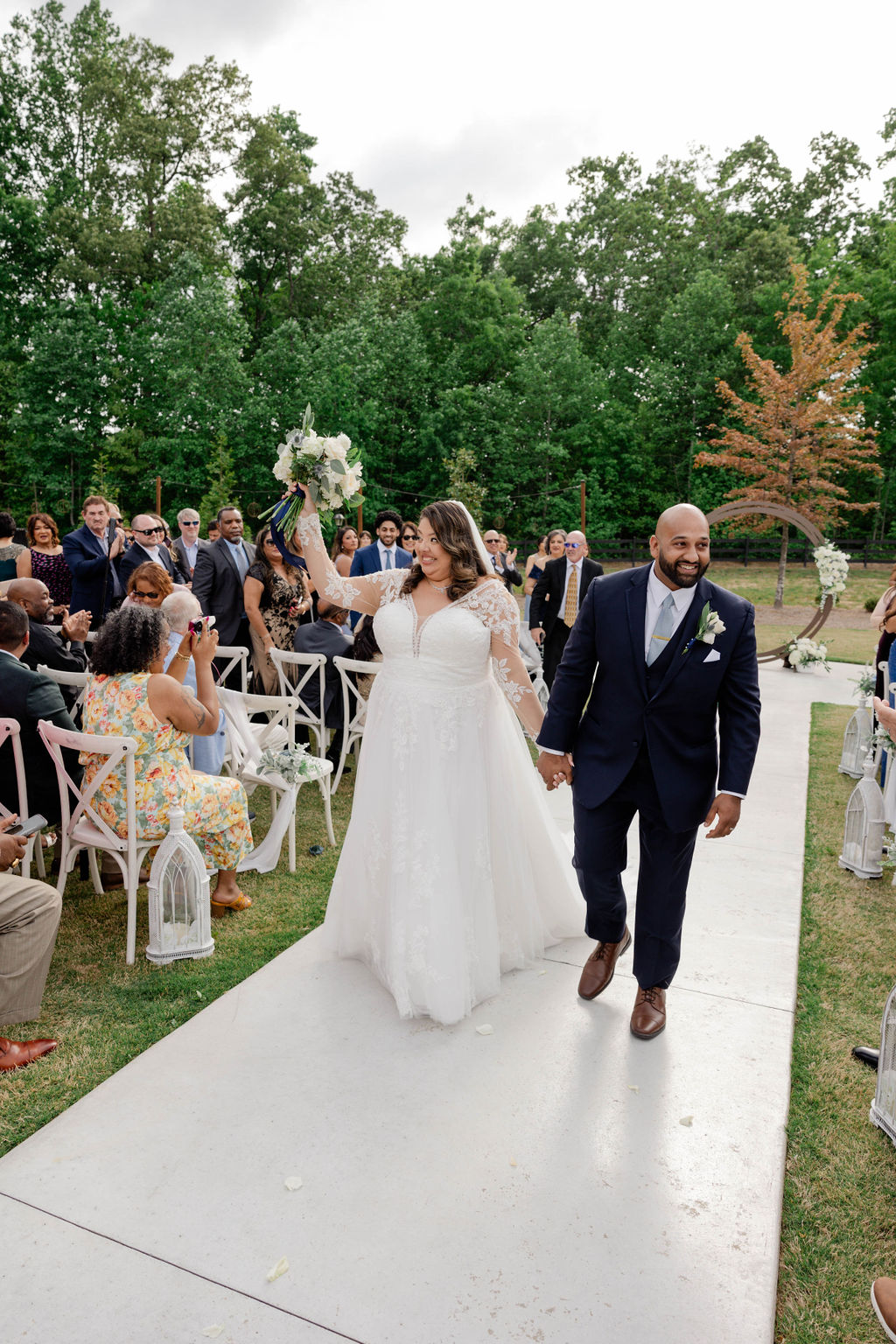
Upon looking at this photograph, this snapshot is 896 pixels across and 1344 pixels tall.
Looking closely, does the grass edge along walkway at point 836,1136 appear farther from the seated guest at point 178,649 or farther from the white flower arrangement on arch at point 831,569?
the white flower arrangement on arch at point 831,569

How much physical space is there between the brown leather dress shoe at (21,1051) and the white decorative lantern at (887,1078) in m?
2.99

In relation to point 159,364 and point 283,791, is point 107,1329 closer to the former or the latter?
point 283,791

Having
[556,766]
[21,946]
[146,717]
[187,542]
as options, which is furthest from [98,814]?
[187,542]

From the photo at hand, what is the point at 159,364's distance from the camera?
2570 cm

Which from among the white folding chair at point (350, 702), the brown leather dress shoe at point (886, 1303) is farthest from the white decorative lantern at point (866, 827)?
the brown leather dress shoe at point (886, 1303)

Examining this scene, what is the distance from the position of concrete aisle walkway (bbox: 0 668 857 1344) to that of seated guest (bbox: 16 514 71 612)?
4721 mm

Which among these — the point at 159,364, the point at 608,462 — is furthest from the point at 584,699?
the point at 608,462

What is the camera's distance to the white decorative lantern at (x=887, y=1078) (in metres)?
2.78

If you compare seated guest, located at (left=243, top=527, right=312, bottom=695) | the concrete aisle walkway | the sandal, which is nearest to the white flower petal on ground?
the concrete aisle walkway

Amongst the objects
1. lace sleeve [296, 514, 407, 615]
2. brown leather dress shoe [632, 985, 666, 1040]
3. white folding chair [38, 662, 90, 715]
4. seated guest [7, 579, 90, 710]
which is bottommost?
brown leather dress shoe [632, 985, 666, 1040]

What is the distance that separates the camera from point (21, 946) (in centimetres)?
326

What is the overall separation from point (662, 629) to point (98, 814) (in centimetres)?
269

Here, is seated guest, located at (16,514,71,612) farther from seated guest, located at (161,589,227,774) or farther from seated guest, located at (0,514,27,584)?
seated guest, located at (161,589,227,774)

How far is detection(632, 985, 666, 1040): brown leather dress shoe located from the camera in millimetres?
3391
